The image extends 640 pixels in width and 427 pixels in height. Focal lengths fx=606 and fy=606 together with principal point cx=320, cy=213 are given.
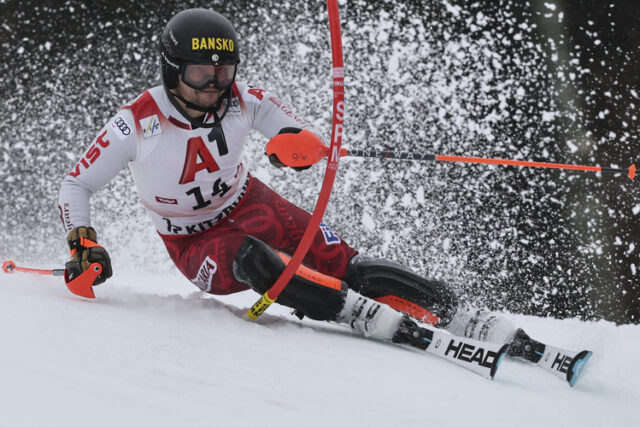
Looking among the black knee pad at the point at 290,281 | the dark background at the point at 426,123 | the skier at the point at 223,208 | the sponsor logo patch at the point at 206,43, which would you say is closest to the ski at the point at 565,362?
the skier at the point at 223,208

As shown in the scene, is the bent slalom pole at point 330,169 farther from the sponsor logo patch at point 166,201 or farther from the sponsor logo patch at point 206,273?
the sponsor logo patch at point 166,201

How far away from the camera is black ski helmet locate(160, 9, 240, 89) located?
1.87 meters

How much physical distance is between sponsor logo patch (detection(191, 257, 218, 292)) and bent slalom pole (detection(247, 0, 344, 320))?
0.21 meters

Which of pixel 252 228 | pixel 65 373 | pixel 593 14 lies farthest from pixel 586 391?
pixel 593 14

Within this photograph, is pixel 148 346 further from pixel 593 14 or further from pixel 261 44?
pixel 593 14

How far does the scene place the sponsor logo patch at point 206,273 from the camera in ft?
6.49

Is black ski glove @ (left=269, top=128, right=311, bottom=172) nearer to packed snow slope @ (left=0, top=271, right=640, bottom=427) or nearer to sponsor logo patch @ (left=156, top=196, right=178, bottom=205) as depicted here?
sponsor logo patch @ (left=156, top=196, right=178, bottom=205)

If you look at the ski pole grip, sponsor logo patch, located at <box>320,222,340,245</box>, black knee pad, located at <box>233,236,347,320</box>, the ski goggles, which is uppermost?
the ski goggles

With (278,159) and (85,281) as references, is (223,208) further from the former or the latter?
(85,281)

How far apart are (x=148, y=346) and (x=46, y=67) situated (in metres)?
3.16

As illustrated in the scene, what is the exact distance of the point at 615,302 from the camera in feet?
11.7

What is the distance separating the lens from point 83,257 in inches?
73.2

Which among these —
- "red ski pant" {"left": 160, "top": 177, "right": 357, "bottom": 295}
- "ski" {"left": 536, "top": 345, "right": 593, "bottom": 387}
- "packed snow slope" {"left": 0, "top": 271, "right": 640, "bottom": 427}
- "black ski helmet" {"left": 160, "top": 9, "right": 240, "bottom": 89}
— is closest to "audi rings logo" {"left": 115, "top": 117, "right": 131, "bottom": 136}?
"black ski helmet" {"left": 160, "top": 9, "right": 240, "bottom": 89}

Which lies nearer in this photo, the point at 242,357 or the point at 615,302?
the point at 242,357
